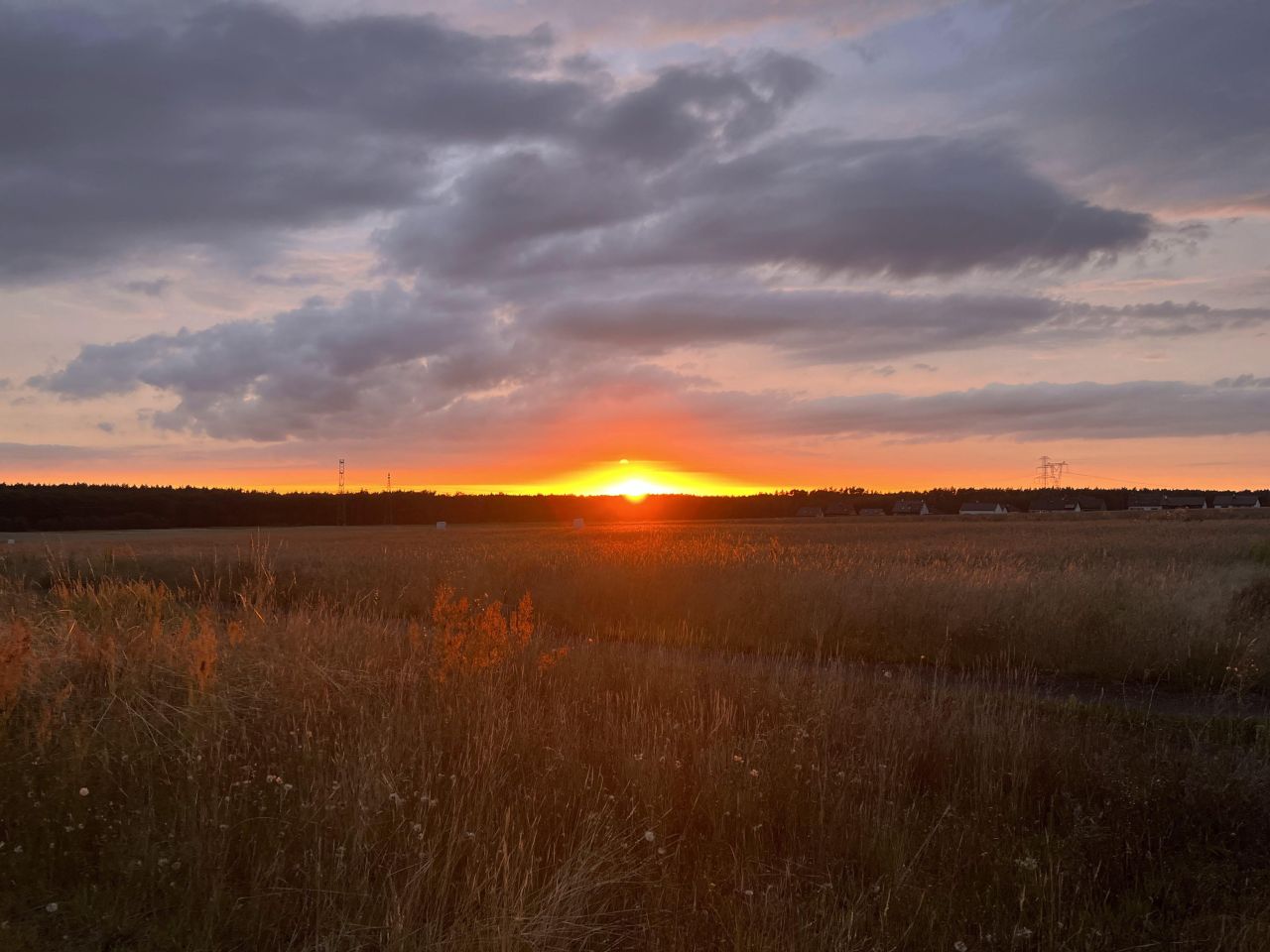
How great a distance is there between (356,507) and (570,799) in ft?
Result: 325

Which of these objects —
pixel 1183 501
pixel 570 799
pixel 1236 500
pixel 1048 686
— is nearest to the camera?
pixel 570 799

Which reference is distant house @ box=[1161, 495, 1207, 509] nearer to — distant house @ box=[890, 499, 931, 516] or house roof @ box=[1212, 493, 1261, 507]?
house roof @ box=[1212, 493, 1261, 507]

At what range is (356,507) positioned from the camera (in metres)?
100

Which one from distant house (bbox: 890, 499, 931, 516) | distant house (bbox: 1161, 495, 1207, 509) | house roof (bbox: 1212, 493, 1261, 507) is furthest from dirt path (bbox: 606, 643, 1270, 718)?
house roof (bbox: 1212, 493, 1261, 507)

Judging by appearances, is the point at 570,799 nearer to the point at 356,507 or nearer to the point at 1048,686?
the point at 1048,686

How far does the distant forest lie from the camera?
3310 inches

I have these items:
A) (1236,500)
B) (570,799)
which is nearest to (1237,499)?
(1236,500)

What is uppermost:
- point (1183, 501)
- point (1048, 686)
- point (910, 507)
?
point (1183, 501)

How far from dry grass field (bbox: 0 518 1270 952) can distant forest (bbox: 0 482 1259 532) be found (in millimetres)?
85369

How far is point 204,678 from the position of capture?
7.71 meters

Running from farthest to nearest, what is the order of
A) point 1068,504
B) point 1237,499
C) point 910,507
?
point 1237,499, point 1068,504, point 910,507

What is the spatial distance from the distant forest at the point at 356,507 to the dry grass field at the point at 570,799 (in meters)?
85.4

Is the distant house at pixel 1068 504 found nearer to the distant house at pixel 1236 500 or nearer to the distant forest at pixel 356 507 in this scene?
the distant forest at pixel 356 507

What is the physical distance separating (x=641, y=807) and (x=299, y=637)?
5.10 metres
